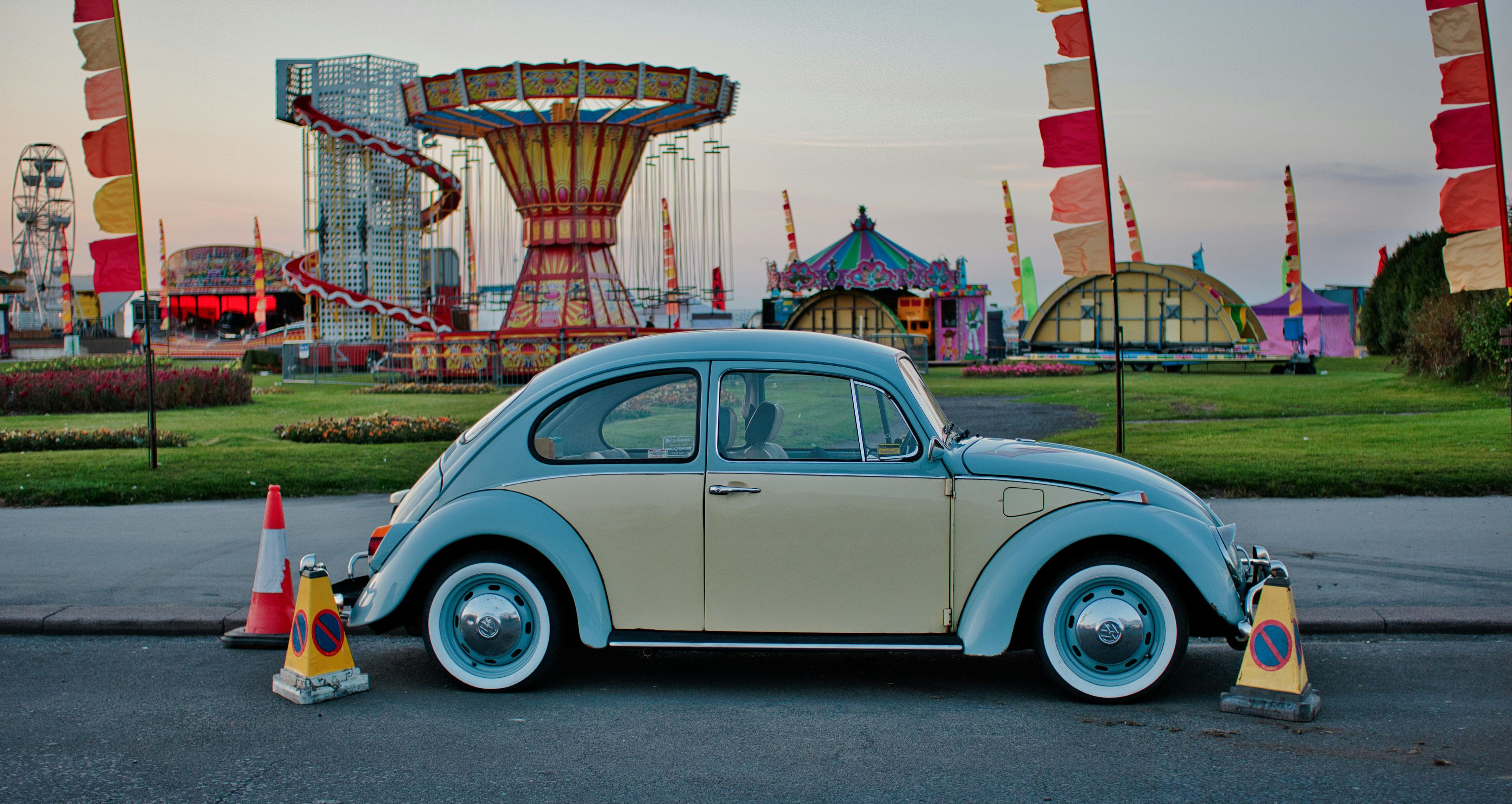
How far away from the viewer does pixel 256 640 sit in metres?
5.93

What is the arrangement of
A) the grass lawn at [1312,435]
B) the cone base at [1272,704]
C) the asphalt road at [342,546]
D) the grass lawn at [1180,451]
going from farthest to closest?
the grass lawn at [1180,451]
the grass lawn at [1312,435]
the asphalt road at [342,546]
the cone base at [1272,704]

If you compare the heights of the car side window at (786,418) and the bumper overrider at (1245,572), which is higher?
the car side window at (786,418)

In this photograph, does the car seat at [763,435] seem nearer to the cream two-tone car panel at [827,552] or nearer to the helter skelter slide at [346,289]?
the cream two-tone car panel at [827,552]

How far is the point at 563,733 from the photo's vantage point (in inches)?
180

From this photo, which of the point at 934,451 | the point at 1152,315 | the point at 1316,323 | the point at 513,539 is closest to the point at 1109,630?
the point at 934,451

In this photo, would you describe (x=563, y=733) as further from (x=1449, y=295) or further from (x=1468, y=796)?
(x=1449, y=295)

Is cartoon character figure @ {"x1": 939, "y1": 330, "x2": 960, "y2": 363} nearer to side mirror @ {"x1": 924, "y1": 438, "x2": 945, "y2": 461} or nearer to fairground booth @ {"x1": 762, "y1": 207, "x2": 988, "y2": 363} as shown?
fairground booth @ {"x1": 762, "y1": 207, "x2": 988, "y2": 363}

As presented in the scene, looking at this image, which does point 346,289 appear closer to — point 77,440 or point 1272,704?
point 77,440

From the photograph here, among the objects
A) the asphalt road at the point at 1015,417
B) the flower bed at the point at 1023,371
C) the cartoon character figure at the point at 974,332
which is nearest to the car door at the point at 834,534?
the asphalt road at the point at 1015,417

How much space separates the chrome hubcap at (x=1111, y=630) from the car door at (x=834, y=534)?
577mm

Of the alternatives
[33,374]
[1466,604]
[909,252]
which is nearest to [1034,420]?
[1466,604]

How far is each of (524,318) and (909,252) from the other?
18.7 meters

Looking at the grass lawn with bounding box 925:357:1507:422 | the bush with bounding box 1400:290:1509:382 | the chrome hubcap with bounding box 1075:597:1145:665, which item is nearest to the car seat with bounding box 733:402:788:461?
the chrome hubcap with bounding box 1075:597:1145:665

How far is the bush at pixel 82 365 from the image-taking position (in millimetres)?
25116
